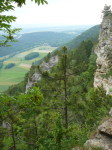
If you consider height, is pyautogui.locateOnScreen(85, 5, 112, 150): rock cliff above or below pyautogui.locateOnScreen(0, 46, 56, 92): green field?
above

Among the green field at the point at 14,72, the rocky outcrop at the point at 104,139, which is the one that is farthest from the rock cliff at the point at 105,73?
the green field at the point at 14,72

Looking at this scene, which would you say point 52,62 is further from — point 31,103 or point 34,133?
point 31,103

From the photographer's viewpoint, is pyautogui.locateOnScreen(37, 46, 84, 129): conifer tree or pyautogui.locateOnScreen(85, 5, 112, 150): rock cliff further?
pyautogui.locateOnScreen(37, 46, 84, 129): conifer tree

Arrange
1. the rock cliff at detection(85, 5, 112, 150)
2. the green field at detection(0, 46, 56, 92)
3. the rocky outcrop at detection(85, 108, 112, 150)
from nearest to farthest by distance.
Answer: the rocky outcrop at detection(85, 108, 112, 150) → the rock cliff at detection(85, 5, 112, 150) → the green field at detection(0, 46, 56, 92)

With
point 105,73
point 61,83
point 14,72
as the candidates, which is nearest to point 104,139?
point 61,83

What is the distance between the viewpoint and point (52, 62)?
214 feet

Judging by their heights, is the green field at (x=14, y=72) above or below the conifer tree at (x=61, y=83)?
below

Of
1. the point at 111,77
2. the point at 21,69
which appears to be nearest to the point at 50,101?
the point at 111,77

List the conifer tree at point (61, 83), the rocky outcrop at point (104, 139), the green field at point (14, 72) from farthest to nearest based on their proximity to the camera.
→ the green field at point (14, 72) < the conifer tree at point (61, 83) < the rocky outcrop at point (104, 139)

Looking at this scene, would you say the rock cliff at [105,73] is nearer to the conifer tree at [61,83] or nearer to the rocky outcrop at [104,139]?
the rocky outcrop at [104,139]

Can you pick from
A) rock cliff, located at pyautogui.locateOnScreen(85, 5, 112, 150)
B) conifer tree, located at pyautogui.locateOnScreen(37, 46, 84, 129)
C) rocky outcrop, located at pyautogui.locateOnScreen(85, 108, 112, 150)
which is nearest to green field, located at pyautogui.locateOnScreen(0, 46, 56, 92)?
rock cliff, located at pyautogui.locateOnScreen(85, 5, 112, 150)

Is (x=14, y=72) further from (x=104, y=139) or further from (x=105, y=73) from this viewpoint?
(x=104, y=139)

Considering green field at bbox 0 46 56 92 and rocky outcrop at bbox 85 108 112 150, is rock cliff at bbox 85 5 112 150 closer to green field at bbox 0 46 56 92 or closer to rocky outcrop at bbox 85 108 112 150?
rocky outcrop at bbox 85 108 112 150

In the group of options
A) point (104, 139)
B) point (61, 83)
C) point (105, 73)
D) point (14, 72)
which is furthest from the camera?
point (14, 72)
